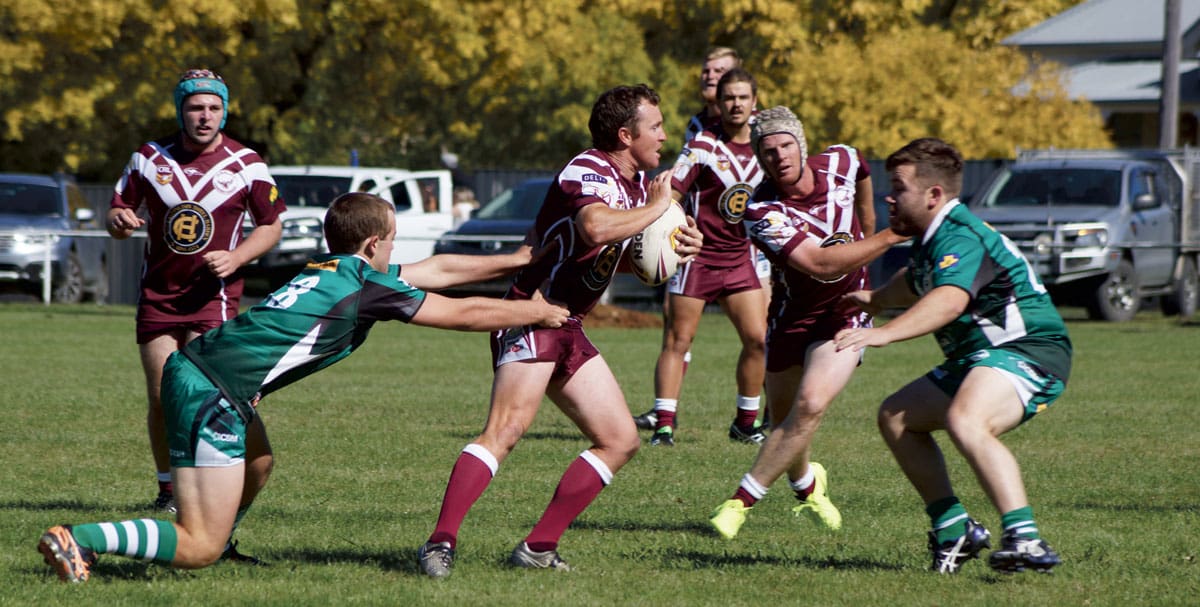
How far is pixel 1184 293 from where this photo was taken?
892 inches

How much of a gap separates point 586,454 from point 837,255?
4.44 ft

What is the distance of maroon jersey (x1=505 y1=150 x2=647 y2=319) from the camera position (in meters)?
6.27

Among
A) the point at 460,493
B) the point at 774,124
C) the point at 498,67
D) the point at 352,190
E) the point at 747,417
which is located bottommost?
the point at 747,417

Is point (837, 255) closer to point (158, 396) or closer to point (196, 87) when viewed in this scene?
point (196, 87)

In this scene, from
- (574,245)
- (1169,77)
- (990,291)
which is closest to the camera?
(990,291)

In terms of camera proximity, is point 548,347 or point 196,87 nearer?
point 548,347

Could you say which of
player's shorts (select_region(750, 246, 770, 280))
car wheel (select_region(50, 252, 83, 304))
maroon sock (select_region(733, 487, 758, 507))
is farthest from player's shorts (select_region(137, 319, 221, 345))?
car wheel (select_region(50, 252, 83, 304))

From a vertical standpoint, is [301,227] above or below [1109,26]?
below

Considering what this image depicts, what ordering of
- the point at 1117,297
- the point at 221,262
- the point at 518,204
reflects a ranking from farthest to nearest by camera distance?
the point at 518,204
the point at 1117,297
the point at 221,262

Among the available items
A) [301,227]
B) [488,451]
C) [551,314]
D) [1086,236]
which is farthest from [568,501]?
[301,227]

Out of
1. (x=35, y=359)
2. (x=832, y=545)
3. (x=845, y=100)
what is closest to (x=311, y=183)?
(x=35, y=359)

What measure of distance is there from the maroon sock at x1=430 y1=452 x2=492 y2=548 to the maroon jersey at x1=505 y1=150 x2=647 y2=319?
28.8 inches

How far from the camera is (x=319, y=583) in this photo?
6.16 m

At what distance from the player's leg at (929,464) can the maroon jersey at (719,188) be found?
3.97 meters
